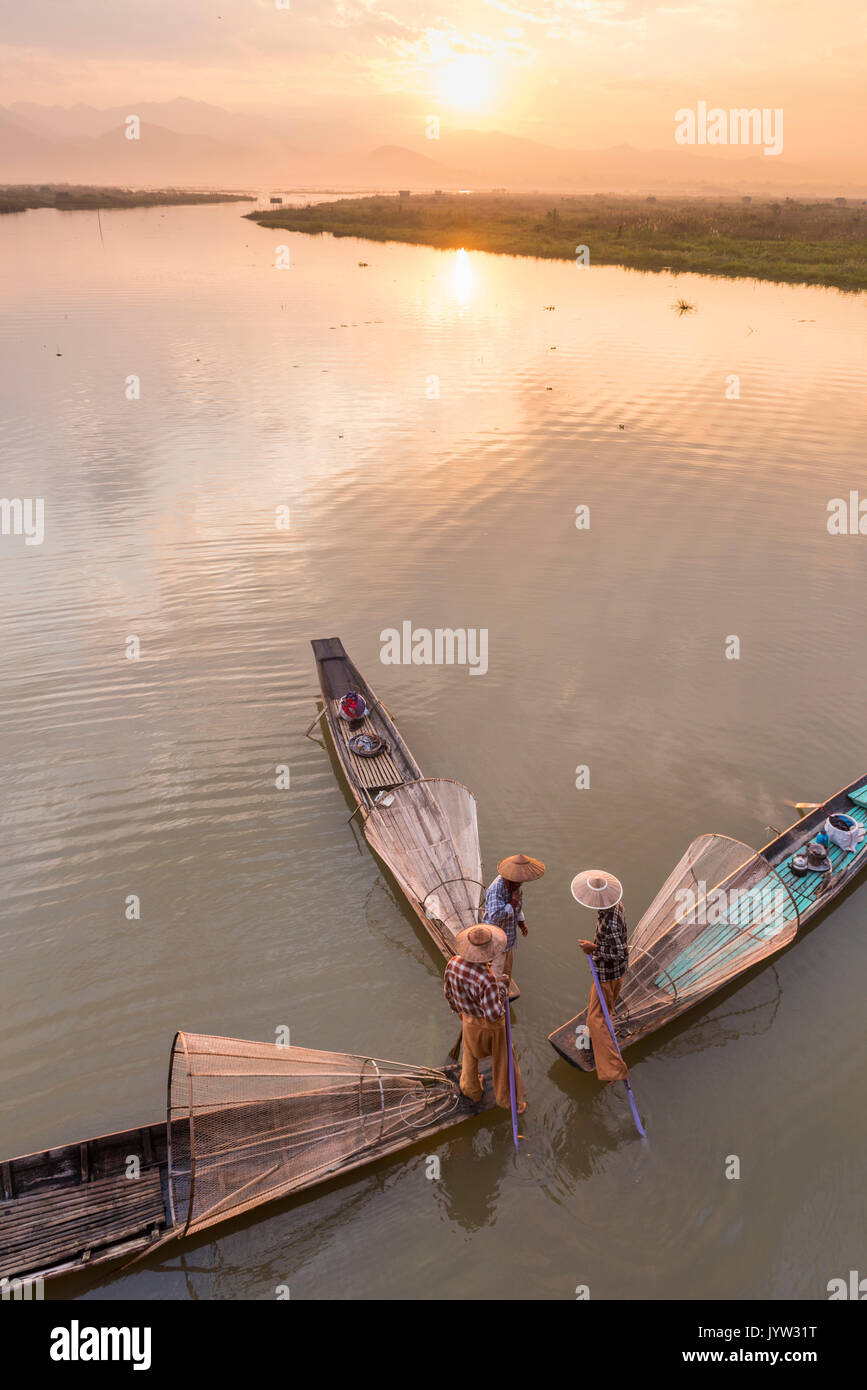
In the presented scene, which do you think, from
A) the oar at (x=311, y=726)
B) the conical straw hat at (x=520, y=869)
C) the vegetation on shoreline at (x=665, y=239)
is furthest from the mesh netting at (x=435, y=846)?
the vegetation on shoreline at (x=665, y=239)

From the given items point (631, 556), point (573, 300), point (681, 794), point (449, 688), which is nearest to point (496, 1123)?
point (681, 794)

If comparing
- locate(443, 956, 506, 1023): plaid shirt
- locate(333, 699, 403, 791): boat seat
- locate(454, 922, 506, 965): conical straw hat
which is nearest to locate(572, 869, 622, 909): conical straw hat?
locate(454, 922, 506, 965): conical straw hat

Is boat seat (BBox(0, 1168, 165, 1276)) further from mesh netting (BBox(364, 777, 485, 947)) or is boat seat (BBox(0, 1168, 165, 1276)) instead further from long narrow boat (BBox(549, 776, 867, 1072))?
long narrow boat (BBox(549, 776, 867, 1072))

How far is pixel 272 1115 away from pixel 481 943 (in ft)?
6.44

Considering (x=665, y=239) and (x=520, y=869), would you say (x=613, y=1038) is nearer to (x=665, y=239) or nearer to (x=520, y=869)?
(x=520, y=869)

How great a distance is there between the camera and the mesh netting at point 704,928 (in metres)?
6.43

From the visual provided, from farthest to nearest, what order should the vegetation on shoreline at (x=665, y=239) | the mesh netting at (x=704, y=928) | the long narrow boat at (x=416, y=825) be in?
the vegetation on shoreline at (x=665, y=239), the long narrow boat at (x=416, y=825), the mesh netting at (x=704, y=928)

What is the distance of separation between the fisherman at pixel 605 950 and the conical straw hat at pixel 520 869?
40cm

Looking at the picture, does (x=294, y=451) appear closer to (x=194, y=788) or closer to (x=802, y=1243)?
(x=194, y=788)

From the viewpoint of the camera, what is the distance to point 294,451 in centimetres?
1866

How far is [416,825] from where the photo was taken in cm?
800

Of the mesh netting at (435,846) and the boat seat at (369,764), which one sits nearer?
the mesh netting at (435,846)

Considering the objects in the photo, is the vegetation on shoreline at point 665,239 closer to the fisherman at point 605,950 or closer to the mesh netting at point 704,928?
the mesh netting at point 704,928
